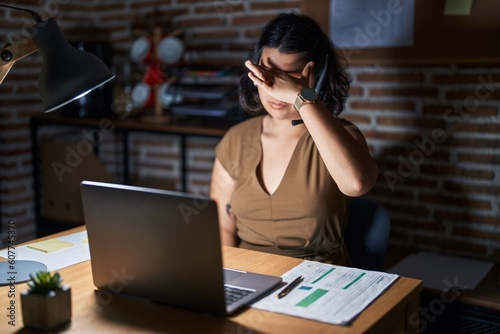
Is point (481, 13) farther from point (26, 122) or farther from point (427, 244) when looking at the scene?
point (26, 122)

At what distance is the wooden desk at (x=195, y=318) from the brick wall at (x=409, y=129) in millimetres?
1148

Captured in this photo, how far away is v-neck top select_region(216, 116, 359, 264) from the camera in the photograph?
1840mm

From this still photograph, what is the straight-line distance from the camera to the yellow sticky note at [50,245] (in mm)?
1676

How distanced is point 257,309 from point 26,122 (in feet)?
8.03

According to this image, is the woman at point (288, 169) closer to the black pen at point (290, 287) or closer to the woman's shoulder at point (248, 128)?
the woman's shoulder at point (248, 128)

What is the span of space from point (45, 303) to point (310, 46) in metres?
1.14

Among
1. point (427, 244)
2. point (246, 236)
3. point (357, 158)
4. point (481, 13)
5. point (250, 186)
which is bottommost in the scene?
point (427, 244)

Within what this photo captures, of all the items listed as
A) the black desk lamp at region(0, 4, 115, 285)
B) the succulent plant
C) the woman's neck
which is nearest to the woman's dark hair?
the woman's neck

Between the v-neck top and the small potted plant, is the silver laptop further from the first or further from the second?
the v-neck top

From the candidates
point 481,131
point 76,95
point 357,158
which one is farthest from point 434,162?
point 76,95

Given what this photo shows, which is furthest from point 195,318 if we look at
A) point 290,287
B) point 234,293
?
point 290,287

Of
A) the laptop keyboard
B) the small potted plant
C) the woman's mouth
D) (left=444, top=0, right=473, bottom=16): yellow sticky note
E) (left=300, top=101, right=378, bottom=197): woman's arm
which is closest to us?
the small potted plant

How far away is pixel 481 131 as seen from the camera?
236 centimetres

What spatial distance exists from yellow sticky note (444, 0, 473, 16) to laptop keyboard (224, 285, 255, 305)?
156 centimetres
